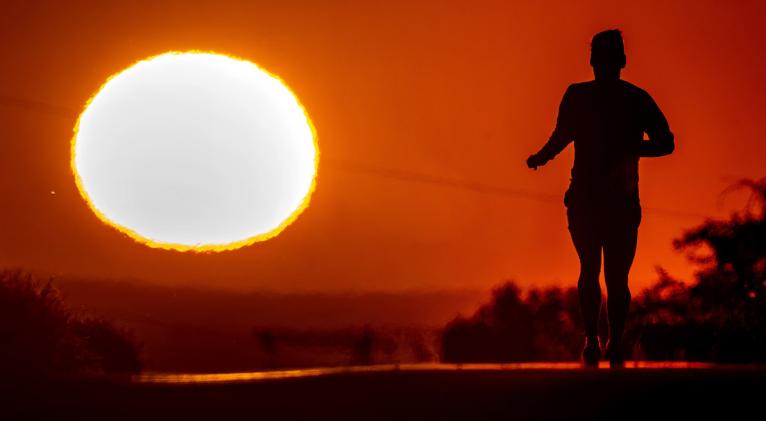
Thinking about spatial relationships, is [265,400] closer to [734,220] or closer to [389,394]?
[389,394]

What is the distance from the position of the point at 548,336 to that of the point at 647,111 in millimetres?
21902

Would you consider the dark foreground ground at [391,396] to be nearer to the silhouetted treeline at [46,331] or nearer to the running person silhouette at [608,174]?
the running person silhouette at [608,174]

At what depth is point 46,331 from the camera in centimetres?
1748

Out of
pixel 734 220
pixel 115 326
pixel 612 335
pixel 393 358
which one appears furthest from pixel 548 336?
pixel 612 335

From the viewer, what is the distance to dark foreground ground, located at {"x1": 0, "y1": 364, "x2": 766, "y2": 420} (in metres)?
7.66

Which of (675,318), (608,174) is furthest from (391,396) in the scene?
(675,318)

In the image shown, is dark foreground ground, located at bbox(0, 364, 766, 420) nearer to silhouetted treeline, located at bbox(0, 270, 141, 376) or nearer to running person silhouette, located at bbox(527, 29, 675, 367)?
running person silhouette, located at bbox(527, 29, 675, 367)

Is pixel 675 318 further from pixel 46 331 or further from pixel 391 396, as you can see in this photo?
pixel 391 396

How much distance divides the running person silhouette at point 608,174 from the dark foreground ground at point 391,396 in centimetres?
247

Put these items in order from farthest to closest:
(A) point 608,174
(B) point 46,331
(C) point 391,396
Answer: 1. (B) point 46,331
2. (A) point 608,174
3. (C) point 391,396

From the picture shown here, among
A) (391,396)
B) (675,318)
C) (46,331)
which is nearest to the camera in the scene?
(391,396)

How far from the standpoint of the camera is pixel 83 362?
17.8m

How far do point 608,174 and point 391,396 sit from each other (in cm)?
444

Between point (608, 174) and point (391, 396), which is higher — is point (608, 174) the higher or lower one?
the higher one
